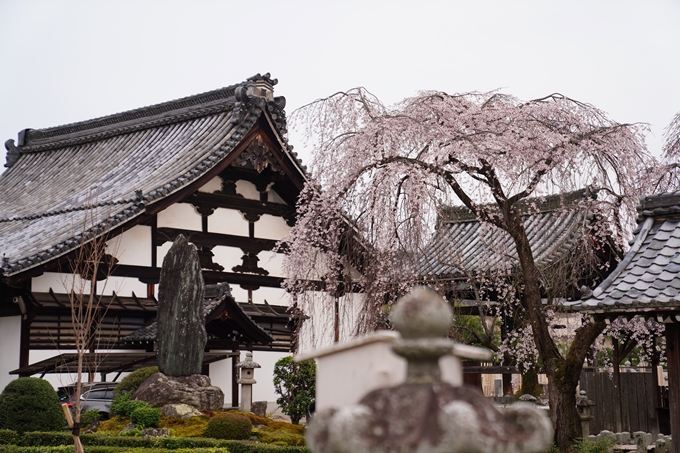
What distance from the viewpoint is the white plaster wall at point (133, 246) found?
701 inches

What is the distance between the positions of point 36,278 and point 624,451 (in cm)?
1141

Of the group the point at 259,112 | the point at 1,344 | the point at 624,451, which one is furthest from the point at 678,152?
the point at 1,344

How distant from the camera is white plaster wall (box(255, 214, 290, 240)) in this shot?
813 inches

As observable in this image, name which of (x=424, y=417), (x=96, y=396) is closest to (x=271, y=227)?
(x=96, y=396)

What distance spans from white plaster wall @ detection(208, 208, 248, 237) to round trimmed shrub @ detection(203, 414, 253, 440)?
23.4 ft

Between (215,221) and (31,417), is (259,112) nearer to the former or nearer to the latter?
(215,221)

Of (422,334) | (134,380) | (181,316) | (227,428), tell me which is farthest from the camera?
(134,380)

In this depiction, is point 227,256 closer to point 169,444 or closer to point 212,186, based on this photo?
point 212,186

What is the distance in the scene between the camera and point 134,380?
15.6 metres

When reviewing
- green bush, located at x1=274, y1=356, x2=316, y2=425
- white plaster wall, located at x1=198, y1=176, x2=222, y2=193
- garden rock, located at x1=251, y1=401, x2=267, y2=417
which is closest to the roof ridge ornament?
white plaster wall, located at x1=198, y1=176, x2=222, y2=193

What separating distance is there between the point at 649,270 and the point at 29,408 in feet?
32.6

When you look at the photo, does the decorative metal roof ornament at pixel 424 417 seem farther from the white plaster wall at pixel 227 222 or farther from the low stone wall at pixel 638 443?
the white plaster wall at pixel 227 222

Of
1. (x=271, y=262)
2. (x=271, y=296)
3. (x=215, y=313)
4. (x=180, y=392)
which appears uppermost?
(x=271, y=262)

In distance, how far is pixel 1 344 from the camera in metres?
17.0
